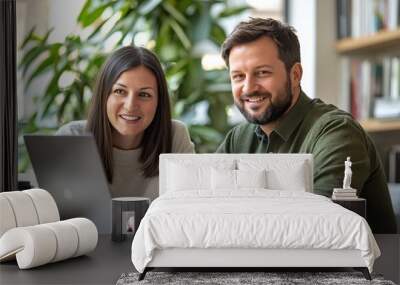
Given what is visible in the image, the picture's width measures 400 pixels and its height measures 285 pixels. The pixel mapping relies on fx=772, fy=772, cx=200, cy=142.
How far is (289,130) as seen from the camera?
146 inches

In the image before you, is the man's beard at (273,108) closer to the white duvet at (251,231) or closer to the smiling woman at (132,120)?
the smiling woman at (132,120)

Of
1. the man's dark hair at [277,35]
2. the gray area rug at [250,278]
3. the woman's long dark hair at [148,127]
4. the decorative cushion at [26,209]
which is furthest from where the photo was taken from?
the man's dark hair at [277,35]

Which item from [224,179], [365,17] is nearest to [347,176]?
[224,179]

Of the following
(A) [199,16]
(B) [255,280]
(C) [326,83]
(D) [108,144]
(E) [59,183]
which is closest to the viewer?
(B) [255,280]

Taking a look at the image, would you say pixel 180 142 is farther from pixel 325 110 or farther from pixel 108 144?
pixel 325 110

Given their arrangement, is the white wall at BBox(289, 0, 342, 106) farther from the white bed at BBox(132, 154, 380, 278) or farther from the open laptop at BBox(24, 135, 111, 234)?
the white bed at BBox(132, 154, 380, 278)

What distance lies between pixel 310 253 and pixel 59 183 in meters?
1.24

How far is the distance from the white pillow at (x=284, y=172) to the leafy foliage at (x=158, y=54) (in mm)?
1689

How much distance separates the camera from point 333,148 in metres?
3.44

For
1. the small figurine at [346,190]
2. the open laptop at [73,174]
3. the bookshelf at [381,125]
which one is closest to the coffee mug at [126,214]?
the open laptop at [73,174]

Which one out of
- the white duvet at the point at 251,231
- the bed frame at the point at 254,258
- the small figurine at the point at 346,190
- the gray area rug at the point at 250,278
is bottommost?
the gray area rug at the point at 250,278

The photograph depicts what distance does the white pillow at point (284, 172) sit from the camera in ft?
11.1

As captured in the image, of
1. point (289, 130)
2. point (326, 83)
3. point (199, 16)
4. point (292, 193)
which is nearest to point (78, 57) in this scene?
point (199, 16)

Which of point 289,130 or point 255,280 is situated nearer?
point 255,280
